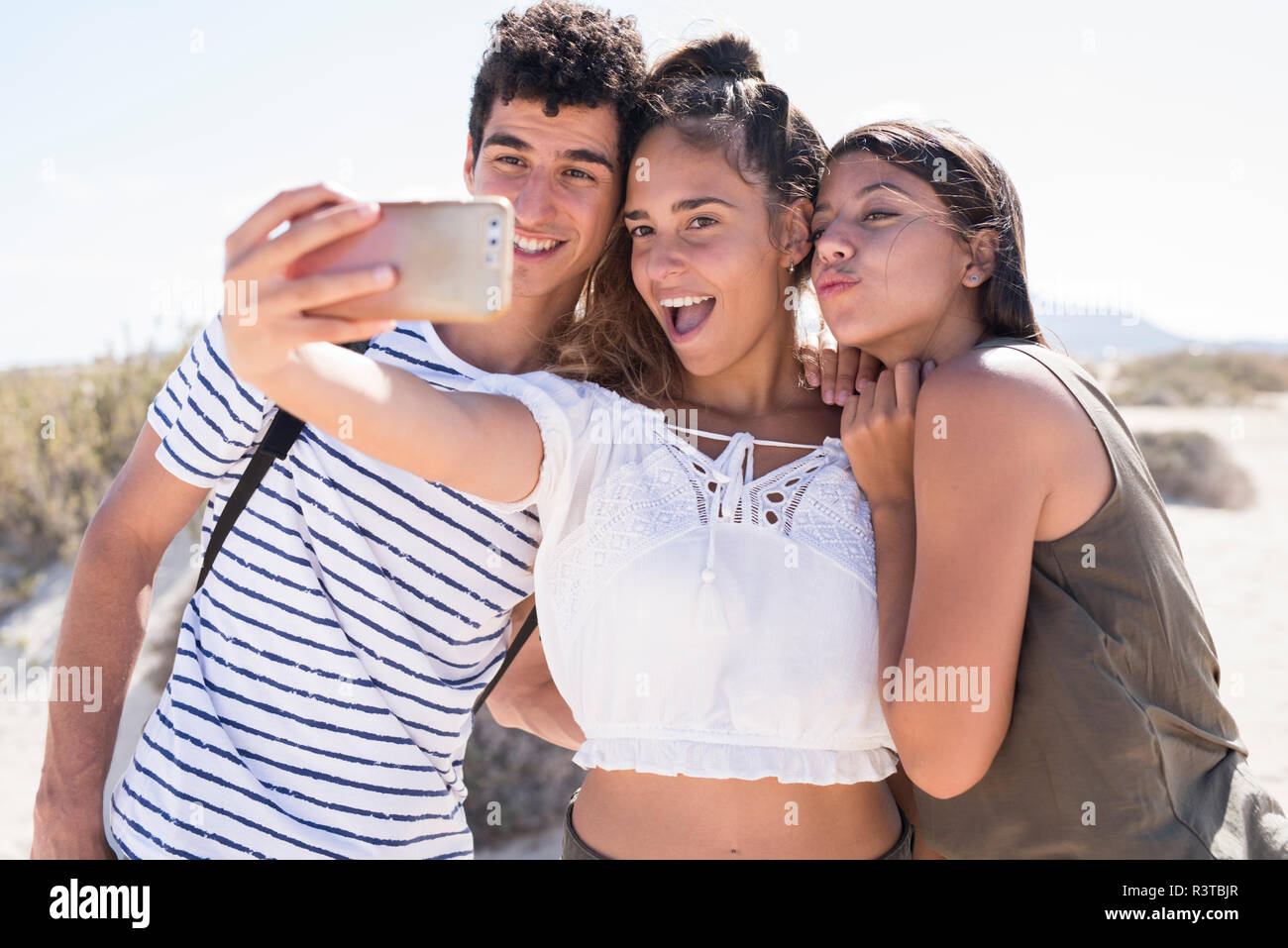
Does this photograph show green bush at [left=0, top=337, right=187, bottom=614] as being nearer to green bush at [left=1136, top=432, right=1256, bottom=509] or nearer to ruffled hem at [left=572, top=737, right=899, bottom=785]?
ruffled hem at [left=572, top=737, right=899, bottom=785]

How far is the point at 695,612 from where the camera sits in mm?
1999

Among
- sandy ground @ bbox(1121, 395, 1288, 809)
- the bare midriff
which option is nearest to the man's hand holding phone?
the bare midriff

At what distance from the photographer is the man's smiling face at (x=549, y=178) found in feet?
7.66

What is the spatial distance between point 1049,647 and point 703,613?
65 cm

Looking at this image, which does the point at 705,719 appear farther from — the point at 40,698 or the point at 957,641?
the point at 40,698

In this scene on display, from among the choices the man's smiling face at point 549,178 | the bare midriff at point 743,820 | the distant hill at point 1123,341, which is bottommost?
the bare midriff at point 743,820

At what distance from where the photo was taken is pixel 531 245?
2328 millimetres

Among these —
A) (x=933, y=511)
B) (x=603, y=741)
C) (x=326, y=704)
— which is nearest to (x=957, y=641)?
(x=933, y=511)

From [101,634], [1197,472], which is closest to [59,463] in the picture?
[101,634]

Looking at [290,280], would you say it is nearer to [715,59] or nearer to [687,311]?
[687,311]

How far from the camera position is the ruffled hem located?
1955 mm

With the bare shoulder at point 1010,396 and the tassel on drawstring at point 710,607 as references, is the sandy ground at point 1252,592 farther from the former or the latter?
the tassel on drawstring at point 710,607

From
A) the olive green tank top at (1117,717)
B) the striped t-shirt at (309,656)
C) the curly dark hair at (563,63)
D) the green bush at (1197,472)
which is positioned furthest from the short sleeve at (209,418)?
the green bush at (1197,472)

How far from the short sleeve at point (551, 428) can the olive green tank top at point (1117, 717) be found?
91 centimetres
